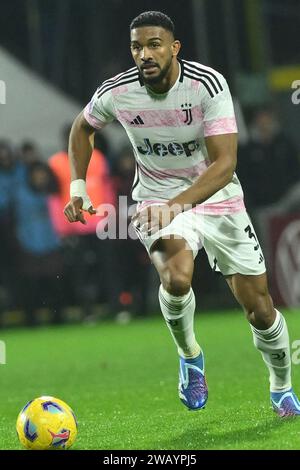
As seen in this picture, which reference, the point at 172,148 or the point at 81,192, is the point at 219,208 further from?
the point at 81,192

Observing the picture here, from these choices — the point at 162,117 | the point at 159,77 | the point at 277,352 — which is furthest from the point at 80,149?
the point at 277,352

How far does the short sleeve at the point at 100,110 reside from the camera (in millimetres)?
7172

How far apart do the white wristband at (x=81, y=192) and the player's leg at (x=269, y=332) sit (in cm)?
90

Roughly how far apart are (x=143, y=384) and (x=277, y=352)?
7.45 feet

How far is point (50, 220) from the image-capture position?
1488 centimetres

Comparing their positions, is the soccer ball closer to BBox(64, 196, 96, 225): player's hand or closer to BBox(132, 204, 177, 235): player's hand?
BBox(132, 204, 177, 235): player's hand

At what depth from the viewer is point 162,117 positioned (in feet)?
22.9

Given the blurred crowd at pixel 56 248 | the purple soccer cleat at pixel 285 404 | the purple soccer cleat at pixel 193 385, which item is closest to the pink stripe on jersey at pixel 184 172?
the purple soccer cleat at pixel 193 385

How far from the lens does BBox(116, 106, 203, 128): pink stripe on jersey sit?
6.91m

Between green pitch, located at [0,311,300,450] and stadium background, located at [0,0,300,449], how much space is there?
75 millimetres

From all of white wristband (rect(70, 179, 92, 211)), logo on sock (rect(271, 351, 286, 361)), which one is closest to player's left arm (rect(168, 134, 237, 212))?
white wristband (rect(70, 179, 92, 211))

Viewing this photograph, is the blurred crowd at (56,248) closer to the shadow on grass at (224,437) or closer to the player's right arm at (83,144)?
the player's right arm at (83,144)
